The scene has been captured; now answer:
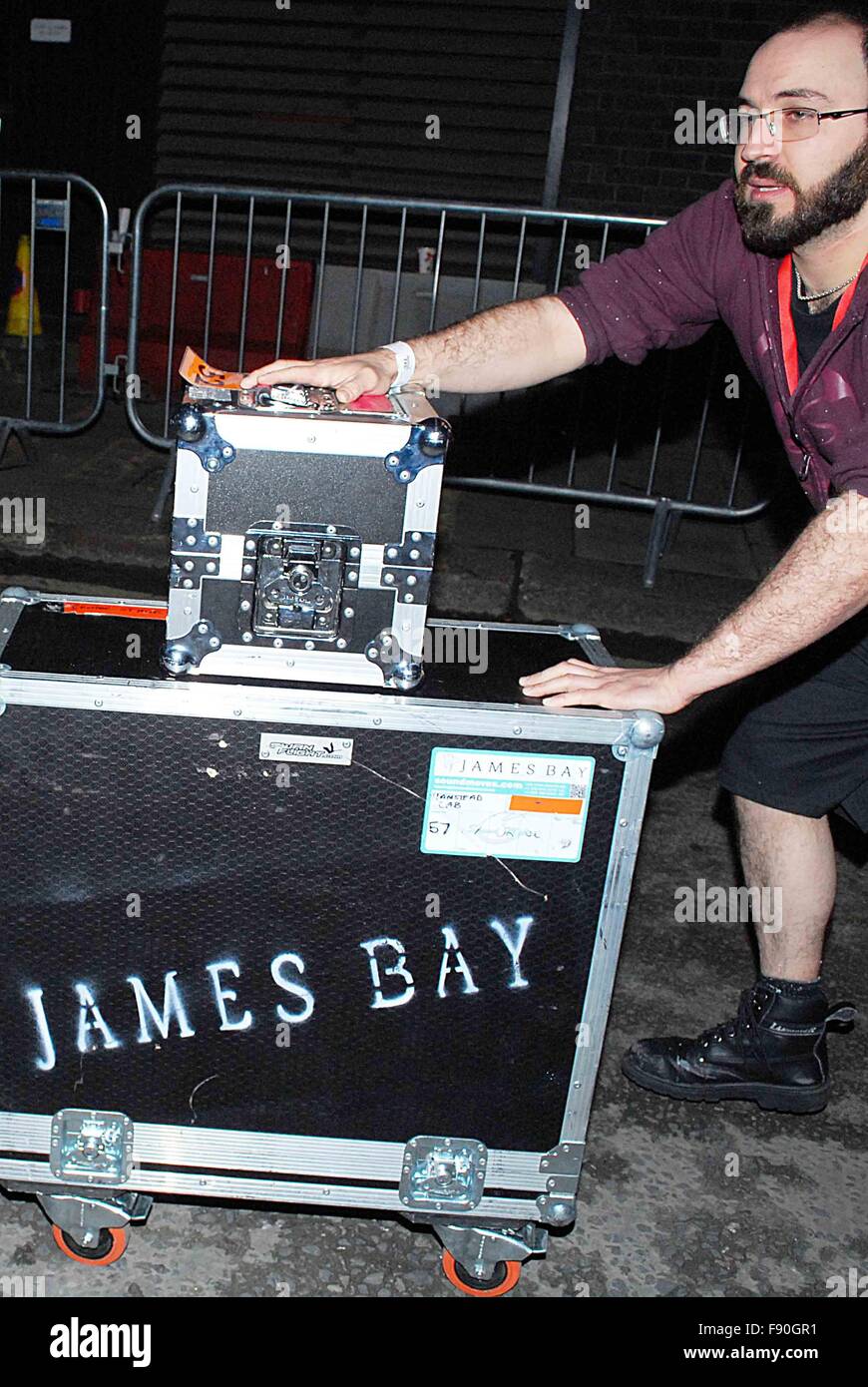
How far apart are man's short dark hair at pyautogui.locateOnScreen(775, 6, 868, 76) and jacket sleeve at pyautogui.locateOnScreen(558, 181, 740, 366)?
40 centimetres

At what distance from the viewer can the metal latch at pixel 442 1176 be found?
98.6 inches

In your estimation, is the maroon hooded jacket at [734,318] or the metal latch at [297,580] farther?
the maroon hooded jacket at [734,318]

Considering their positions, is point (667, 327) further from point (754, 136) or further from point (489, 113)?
point (489, 113)

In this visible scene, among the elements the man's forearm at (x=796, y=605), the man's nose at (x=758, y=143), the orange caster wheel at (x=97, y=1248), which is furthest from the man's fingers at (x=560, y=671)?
the orange caster wheel at (x=97, y=1248)

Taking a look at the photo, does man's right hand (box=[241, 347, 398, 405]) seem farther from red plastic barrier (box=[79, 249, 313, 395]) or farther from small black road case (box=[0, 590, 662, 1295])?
red plastic barrier (box=[79, 249, 313, 395])

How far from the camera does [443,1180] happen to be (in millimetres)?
2510

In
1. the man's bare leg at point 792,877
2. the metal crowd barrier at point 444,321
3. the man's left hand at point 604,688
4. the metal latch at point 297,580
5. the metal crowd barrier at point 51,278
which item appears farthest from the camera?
the metal crowd barrier at point 51,278

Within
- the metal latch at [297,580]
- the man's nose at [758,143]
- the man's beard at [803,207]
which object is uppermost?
the man's nose at [758,143]

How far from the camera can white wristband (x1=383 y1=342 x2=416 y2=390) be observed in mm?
2689

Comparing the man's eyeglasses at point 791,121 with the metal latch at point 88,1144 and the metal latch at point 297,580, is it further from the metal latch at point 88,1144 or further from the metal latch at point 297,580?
the metal latch at point 88,1144

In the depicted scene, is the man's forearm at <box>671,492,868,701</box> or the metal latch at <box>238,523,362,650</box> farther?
the man's forearm at <box>671,492,868,701</box>

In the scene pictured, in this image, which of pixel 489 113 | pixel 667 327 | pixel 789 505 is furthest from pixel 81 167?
pixel 667 327

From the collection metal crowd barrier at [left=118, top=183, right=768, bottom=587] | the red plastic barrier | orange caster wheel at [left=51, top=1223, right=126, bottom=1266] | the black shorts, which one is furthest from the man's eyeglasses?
the red plastic barrier

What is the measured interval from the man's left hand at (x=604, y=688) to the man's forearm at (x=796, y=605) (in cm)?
4
